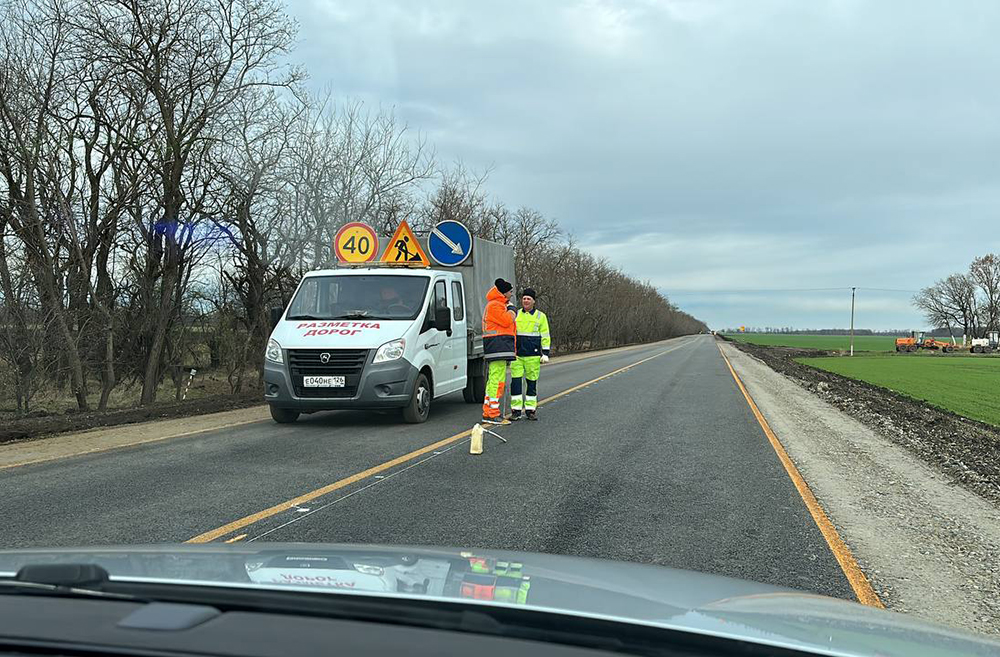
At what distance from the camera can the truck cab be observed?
9.83 m

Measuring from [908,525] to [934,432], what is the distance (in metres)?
7.75

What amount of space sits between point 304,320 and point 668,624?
951 centimetres

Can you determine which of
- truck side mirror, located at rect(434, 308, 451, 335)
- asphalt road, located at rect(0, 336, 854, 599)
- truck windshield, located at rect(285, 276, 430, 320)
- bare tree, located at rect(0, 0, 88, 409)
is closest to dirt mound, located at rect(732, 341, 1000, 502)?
asphalt road, located at rect(0, 336, 854, 599)

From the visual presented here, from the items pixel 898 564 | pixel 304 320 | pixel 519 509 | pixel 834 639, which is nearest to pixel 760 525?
pixel 898 564

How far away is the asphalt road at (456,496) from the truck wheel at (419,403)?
24cm

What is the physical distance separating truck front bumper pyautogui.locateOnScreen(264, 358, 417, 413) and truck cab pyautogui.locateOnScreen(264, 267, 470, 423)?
0.05 ft

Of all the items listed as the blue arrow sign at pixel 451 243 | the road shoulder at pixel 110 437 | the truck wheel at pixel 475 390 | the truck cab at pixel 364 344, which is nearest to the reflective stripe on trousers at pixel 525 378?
the truck cab at pixel 364 344

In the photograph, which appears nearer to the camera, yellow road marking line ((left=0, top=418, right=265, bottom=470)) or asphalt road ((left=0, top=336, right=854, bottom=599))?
asphalt road ((left=0, top=336, right=854, bottom=599))

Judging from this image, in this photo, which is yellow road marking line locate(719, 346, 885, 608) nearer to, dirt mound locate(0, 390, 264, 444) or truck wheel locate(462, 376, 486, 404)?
truck wheel locate(462, 376, 486, 404)

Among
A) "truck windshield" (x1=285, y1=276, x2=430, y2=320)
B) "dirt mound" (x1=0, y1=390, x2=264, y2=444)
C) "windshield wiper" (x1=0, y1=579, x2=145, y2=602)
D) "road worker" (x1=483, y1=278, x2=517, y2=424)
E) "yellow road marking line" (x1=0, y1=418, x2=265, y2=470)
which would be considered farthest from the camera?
"truck windshield" (x1=285, y1=276, x2=430, y2=320)

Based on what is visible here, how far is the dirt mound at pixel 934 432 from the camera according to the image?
335 inches

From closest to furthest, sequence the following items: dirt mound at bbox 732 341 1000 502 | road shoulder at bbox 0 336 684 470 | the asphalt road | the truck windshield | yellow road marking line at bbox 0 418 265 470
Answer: the asphalt road → yellow road marking line at bbox 0 418 265 470 → road shoulder at bbox 0 336 684 470 → dirt mound at bbox 732 341 1000 502 → the truck windshield

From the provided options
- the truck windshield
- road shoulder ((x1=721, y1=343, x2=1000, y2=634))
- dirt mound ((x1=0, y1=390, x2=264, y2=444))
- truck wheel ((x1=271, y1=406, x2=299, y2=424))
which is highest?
the truck windshield

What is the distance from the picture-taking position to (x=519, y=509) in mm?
5766
